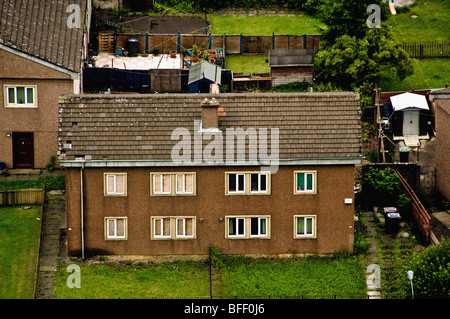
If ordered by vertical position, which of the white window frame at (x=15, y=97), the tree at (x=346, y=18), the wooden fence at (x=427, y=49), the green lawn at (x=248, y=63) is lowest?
the white window frame at (x=15, y=97)

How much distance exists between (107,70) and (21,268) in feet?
72.0

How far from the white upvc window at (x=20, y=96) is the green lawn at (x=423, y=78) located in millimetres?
27720

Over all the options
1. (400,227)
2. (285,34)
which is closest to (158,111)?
(400,227)

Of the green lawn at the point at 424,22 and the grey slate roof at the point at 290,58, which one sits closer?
the grey slate roof at the point at 290,58

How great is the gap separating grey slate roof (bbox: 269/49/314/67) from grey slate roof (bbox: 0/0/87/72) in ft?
47.3

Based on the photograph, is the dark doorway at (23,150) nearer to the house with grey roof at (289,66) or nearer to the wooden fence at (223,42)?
the wooden fence at (223,42)

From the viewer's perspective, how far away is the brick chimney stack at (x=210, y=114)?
50.8 meters

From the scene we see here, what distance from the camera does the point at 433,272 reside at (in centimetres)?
4525

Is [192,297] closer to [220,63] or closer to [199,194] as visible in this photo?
[199,194]

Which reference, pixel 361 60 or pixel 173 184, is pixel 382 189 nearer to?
pixel 173 184

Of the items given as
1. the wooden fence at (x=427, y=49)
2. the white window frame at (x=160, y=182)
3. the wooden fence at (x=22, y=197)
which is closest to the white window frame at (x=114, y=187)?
the white window frame at (x=160, y=182)

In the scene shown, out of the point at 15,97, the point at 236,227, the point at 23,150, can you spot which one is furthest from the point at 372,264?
the point at 15,97

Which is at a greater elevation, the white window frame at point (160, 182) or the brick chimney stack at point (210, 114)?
the brick chimney stack at point (210, 114)

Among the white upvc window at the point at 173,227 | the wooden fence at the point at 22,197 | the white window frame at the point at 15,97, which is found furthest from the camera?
the white window frame at the point at 15,97
